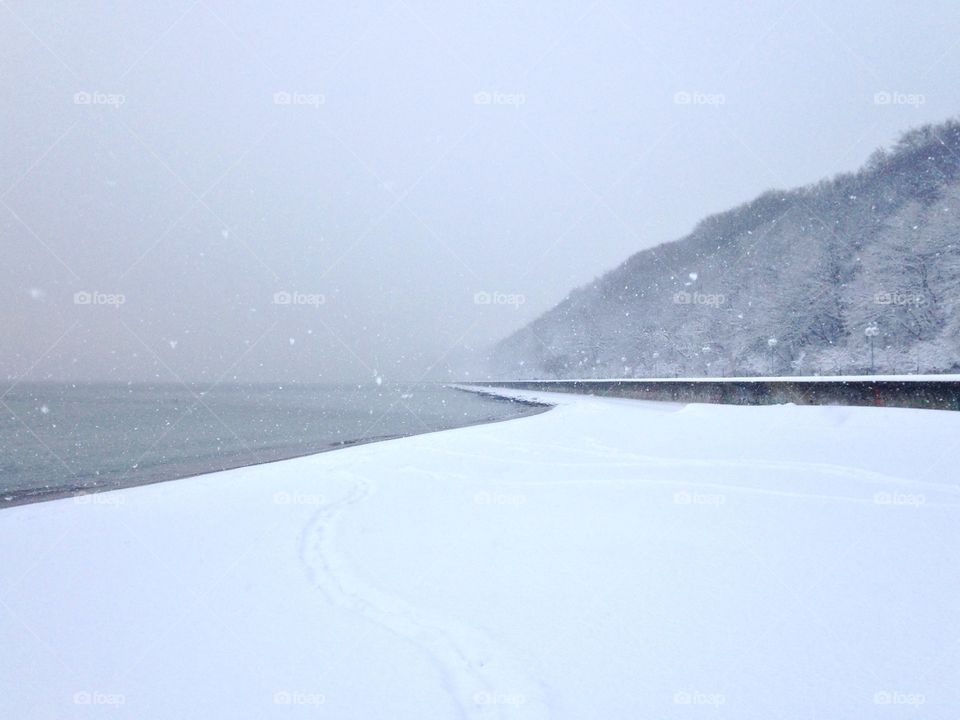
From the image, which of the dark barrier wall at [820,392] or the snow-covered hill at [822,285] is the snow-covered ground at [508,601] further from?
the snow-covered hill at [822,285]

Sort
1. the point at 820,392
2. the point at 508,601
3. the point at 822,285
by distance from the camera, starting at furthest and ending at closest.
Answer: the point at 822,285 < the point at 820,392 < the point at 508,601

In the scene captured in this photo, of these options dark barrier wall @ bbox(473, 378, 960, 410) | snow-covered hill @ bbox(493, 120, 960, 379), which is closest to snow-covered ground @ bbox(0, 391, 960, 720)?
dark barrier wall @ bbox(473, 378, 960, 410)

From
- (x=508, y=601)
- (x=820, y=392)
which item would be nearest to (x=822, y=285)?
(x=820, y=392)

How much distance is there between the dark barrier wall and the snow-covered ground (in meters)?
6.12

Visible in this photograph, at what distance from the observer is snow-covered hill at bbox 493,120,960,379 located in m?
41.6

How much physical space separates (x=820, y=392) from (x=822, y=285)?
40.9m

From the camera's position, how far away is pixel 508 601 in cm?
429

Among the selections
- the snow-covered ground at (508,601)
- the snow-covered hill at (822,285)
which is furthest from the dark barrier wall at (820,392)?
the snow-covered hill at (822,285)

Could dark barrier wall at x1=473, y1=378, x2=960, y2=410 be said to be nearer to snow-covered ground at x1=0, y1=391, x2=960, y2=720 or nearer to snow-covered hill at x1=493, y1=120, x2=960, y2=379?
snow-covered ground at x1=0, y1=391, x2=960, y2=720

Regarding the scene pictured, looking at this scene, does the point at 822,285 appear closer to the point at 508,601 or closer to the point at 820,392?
the point at 820,392

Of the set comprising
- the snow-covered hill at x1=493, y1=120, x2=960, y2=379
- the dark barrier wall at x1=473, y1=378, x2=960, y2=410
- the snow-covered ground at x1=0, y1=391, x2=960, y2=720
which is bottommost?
the snow-covered ground at x1=0, y1=391, x2=960, y2=720

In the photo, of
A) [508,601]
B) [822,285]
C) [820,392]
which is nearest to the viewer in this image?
[508,601]

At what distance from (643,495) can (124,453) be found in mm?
26994

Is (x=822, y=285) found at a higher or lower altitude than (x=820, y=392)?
higher
